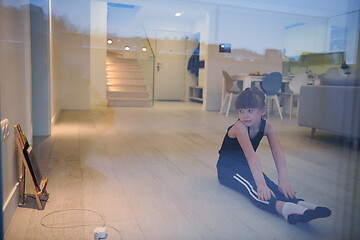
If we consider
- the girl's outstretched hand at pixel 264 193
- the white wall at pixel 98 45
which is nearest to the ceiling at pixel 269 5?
the white wall at pixel 98 45

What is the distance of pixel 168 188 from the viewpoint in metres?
1.64

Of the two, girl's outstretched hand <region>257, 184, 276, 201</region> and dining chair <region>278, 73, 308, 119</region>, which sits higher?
dining chair <region>278, 73, 308, 119</region>

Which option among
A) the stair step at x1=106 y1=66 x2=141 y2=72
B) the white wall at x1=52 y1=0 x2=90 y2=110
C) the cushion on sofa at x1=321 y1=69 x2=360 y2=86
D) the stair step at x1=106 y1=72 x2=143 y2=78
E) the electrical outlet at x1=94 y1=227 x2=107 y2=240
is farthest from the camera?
the stair step at x1=106 y1=72 x2=143 y2=78

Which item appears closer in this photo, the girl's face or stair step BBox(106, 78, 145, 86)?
the girl's face

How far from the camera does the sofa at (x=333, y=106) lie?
1.67m

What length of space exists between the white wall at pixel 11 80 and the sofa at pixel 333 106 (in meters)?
1.42

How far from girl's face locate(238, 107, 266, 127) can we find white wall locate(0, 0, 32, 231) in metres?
0.92

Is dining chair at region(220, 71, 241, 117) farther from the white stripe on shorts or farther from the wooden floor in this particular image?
the white stripe on shorts

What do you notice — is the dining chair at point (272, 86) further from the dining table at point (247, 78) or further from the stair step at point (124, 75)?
the stair step at point (124, 75)

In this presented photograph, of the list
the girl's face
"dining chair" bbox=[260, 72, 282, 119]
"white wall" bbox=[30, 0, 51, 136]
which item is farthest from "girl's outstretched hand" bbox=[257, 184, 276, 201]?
"white wall" bbox=[30, 0, 51, 136]

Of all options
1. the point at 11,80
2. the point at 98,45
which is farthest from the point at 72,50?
the point at 11,80

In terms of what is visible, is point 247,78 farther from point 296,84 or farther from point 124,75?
point 124,75

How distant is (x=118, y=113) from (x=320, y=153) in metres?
1.45

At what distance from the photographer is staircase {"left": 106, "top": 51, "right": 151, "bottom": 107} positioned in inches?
72.6
